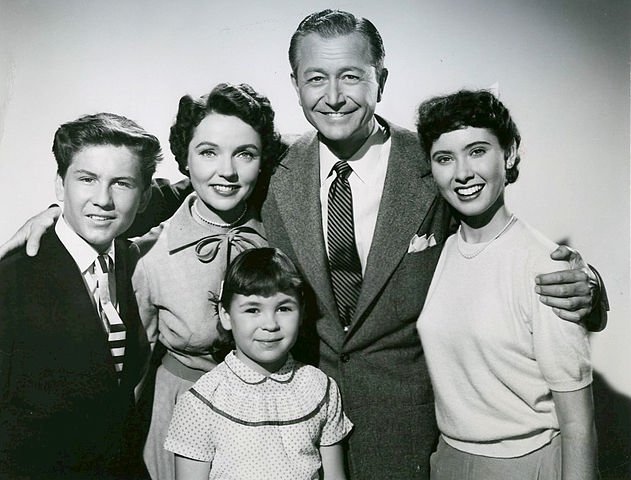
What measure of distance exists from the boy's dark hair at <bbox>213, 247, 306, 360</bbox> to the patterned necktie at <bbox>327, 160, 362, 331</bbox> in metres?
0.17

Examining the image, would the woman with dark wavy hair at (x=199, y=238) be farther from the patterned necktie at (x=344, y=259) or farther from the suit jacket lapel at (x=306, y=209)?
the patterned necktie at (x=344, y=259)

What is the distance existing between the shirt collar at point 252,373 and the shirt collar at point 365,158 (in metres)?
0.69

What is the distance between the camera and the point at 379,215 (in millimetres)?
2131

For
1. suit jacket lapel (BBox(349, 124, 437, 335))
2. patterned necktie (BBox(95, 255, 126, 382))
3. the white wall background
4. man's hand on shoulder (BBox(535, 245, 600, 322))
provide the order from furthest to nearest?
1. the white wall background
2. patterned necktie (BBox(95, 255, 126, 382))
3. suit jacket lapel (BBox(349, 124, 437, 335))
4. man's hand on shoulder (BBox(535, 245, 600, 322))

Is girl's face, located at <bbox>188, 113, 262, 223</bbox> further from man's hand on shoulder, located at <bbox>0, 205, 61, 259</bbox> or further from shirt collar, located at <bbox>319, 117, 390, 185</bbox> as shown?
man's hand on shoulder, located at <bbox>0, 205, 61, 259</bbox>

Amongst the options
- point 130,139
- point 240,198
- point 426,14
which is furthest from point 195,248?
point 426,14

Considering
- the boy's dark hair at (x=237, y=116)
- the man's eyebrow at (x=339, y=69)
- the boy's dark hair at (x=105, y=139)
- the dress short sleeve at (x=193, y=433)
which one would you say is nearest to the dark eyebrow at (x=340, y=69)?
the man's eyebrow at (x=339, y=69)

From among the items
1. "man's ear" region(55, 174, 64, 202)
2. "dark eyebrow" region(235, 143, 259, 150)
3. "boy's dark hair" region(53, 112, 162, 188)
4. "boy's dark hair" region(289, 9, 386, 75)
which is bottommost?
"man's ear" region(55, 174, 64, 202)

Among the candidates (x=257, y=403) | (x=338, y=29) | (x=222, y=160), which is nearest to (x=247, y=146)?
(x=222, y=160)

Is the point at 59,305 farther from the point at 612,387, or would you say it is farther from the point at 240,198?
the point at 612,387

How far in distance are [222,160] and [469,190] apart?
0.83 m

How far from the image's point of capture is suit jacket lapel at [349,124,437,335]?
210cm

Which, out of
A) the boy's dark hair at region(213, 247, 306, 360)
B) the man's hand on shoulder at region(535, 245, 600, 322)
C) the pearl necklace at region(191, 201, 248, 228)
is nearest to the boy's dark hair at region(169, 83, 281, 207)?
the pearl necklace at region(191, 201, 248, 228)

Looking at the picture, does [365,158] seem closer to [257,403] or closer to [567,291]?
[567,291]
